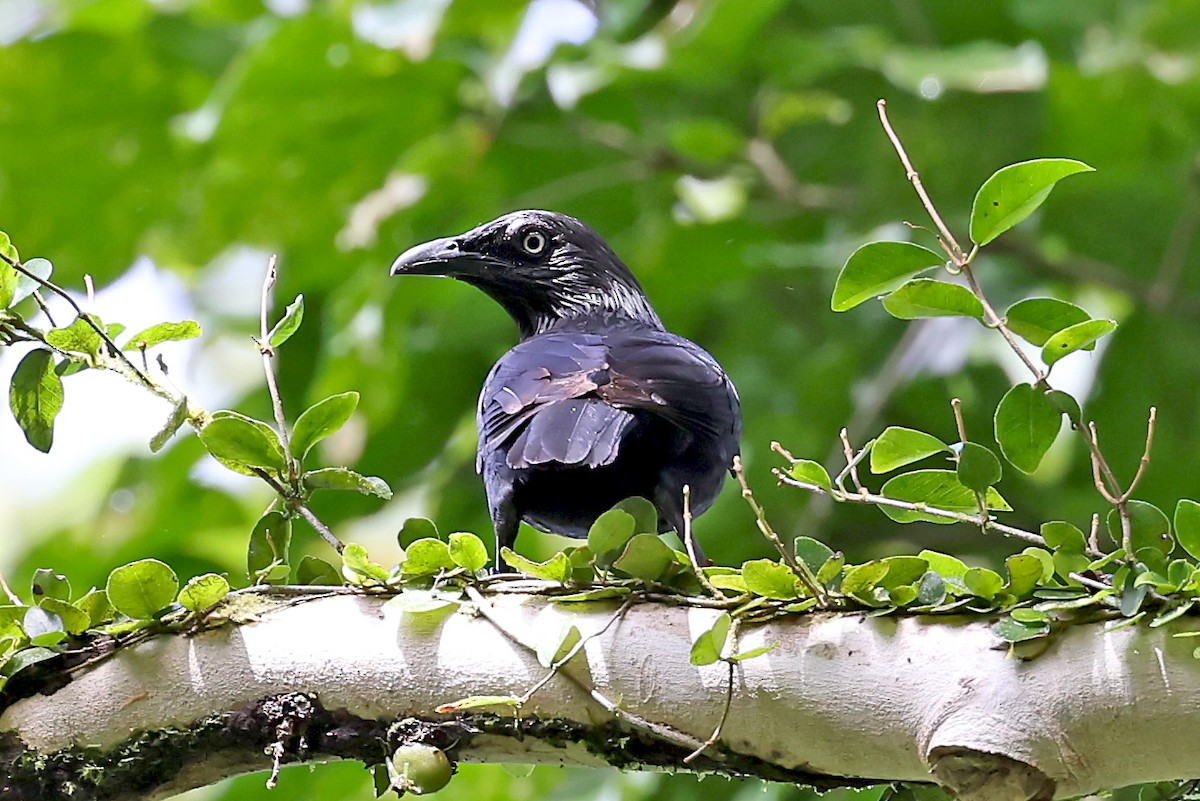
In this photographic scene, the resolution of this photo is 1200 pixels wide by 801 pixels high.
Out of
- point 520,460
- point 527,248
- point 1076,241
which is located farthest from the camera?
point 1076,241

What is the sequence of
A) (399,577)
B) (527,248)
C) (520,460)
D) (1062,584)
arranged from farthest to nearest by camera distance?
(527,248), (520,460), (399,577), (1062,584)

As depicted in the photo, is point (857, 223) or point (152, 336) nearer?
point (152, 336)

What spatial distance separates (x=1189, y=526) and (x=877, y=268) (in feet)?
1.59

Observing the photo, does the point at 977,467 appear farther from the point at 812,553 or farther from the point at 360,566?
the point at 360,566

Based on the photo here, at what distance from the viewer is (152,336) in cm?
188

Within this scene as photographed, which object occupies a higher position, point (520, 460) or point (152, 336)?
point (152, 336)

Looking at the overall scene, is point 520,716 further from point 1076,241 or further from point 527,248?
point 1076,241

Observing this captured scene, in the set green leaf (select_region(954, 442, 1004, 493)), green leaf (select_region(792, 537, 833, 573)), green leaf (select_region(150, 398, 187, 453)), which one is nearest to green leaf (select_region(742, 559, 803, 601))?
green leaf (select_region(792, 537, 833, 573))

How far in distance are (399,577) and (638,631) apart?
33cm

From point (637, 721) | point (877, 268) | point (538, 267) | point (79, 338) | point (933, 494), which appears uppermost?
point (79, 338)

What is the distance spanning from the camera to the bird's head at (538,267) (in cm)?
271

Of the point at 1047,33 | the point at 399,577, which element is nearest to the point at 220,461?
the point at 399,577

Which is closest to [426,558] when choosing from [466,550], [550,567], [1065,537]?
[466,550]

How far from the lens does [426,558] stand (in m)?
1.72
